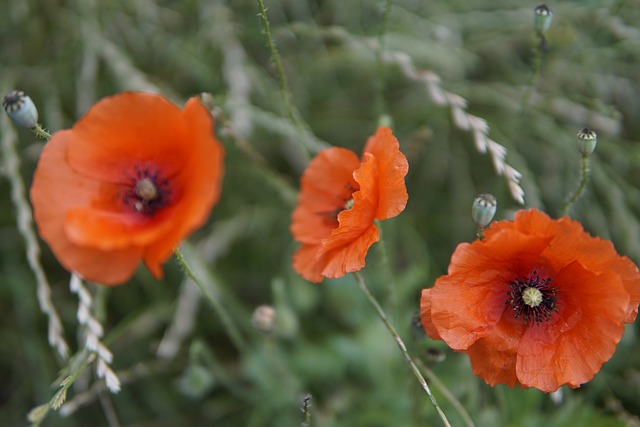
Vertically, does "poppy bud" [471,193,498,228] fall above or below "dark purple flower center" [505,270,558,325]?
above

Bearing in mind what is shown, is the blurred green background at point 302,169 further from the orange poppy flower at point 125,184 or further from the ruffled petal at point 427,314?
the ruffled petal at point 427,314

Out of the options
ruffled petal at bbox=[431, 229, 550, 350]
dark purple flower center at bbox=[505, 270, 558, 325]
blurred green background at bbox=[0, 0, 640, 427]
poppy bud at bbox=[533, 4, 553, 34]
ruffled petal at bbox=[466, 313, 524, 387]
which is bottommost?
blurred green background at bbox=[0, 0, 640, 427]

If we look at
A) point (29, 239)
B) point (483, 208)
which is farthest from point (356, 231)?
point (29, 239)

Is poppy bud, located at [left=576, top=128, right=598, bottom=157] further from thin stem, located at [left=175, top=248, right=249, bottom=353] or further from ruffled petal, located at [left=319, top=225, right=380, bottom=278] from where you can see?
thin stem, located at [left=175, top=248, right=249, bottom=353]

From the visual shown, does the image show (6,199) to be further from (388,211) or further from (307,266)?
(388,211)

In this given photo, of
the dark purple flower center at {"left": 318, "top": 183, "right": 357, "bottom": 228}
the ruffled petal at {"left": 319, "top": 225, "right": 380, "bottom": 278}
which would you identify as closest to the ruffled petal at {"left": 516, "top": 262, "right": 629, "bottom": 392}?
the ruffled petal at {"left": 319, "top": 225, "right": 380, "bottom": 278}

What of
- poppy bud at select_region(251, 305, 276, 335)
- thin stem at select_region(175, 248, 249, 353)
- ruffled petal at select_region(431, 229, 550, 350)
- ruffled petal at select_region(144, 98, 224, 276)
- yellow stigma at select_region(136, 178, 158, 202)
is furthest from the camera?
poppy bud at select_region(251, 305, 276, 335)

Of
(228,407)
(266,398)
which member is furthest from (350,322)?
(228,407)
